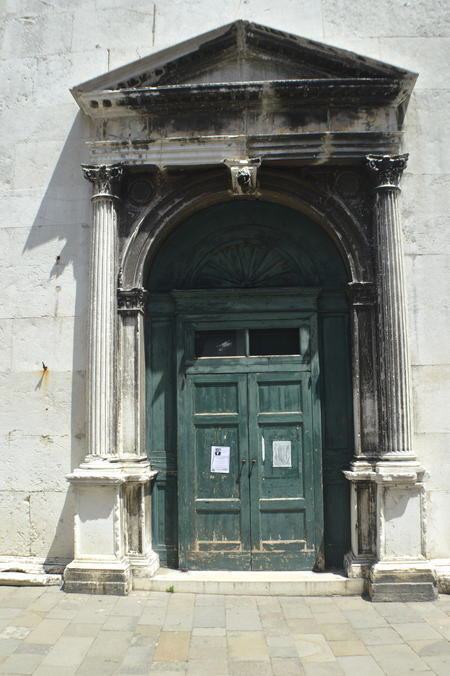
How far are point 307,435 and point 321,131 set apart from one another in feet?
10.4

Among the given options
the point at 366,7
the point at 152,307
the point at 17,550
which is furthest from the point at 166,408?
the point at 366,7

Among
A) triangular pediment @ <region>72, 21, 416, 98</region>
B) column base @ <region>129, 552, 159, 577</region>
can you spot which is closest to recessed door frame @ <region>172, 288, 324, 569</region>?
column base @ <region>129, 552, 159, 577</region>

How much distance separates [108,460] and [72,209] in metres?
2.77

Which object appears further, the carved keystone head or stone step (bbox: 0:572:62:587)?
the carved keystone head

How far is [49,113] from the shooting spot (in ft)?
21.8

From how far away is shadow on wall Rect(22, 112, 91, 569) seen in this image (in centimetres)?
619

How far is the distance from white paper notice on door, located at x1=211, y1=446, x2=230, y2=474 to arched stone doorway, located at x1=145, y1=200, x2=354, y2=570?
2 cm

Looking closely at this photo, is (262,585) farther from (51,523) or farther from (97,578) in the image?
(51,523)

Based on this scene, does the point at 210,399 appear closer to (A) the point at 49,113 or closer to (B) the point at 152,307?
(B) the point at 152,307

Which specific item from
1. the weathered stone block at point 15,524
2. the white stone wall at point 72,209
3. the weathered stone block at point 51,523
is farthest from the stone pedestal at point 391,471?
the weathered stone block at point 15,524

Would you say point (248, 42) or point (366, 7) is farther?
point (366, 7)

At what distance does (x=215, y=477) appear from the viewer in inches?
245

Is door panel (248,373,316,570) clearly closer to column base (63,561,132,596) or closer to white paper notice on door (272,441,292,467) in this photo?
white paper notice on door (272,441,292,467)

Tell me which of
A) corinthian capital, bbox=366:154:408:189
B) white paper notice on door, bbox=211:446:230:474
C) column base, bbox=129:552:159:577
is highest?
corinthian capital, bbox=366:154:408:189
